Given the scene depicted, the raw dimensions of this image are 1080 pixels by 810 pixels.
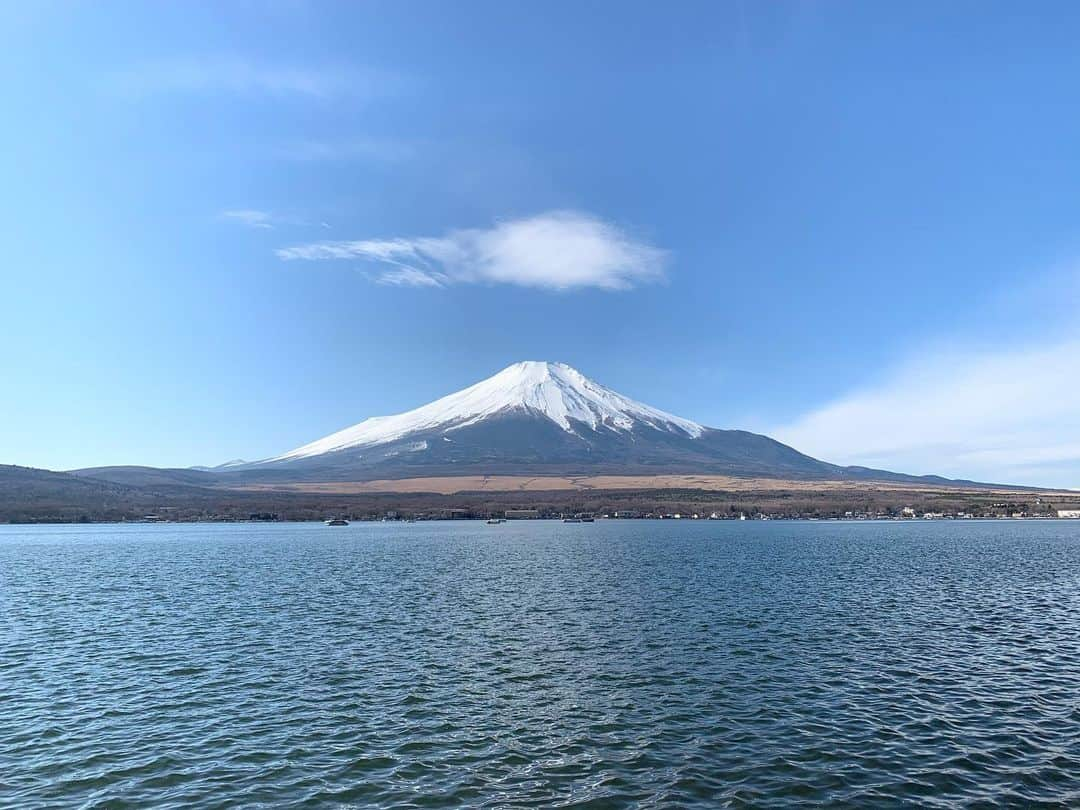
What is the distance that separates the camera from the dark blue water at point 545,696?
60.1 feet

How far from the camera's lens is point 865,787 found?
58.6 feet

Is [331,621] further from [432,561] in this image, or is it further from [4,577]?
[4,577]

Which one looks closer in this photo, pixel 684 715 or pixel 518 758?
pixel 518 758

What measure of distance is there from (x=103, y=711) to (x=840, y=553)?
86409mm

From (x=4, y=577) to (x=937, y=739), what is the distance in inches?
3198

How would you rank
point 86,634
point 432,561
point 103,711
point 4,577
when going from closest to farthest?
1. point 103,711
2. point 86,634
3. point 4,577
4. point 432,561

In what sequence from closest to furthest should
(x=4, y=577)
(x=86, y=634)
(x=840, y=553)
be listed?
(x=86, y=634) < (x=4, y=577) < (x=840, y=553)

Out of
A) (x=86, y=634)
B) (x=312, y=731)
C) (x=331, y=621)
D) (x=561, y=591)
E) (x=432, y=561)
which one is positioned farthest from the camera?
(x=432, y=561)

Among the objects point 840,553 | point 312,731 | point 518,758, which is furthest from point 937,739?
point 840,553

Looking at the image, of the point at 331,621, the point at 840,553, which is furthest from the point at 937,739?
the point at 840,553

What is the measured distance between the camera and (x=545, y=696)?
2608cm

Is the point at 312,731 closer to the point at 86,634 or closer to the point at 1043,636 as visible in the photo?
the point at 86,634

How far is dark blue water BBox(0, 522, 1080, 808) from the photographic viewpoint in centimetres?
1831

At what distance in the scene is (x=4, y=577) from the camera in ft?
228
